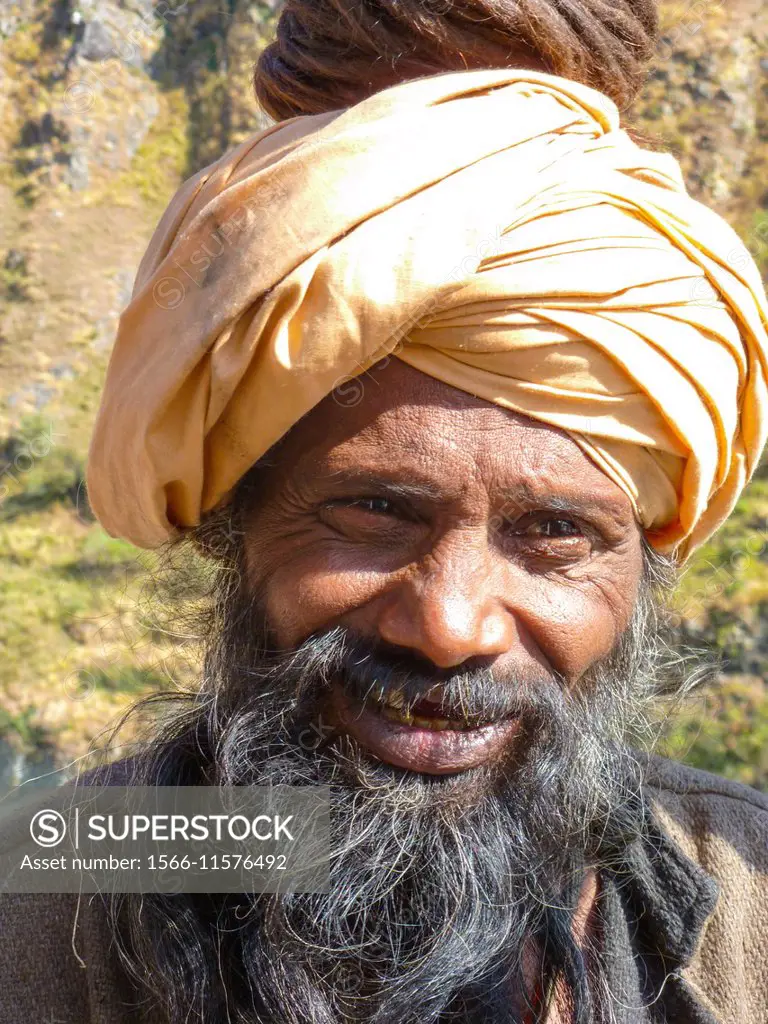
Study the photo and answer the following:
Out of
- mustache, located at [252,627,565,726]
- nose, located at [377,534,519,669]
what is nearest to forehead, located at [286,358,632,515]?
nose, located at [377,534,519,669]

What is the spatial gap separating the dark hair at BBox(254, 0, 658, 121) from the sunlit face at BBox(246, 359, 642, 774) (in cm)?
65

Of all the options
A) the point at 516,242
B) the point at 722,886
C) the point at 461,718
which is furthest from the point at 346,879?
the point at 516,242

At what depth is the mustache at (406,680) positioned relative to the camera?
1.83 m

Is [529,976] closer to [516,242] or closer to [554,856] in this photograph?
[554,856]

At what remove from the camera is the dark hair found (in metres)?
1.96

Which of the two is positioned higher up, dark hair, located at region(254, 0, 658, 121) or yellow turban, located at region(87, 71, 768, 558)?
dark hair, located at region(254, 0, 658, 121)

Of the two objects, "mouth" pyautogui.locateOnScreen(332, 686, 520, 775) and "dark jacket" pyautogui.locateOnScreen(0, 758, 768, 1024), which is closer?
"mouth" pyautogui.locateOnScreen(332, 686, 520, 775)

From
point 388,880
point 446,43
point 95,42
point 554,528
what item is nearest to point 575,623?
point 554,528

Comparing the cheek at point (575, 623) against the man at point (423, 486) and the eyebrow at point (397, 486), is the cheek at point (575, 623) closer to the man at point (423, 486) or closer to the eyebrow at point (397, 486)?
the man at point (423, 486)

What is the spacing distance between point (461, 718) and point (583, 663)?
311 millimetres

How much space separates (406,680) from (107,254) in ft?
24.6

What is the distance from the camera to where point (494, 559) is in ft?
6.22

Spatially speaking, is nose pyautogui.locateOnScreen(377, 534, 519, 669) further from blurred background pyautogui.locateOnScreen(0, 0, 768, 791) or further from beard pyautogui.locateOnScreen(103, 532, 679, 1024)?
blurred background pyautogui.locateOnScreen(0, 0, 768, 791)

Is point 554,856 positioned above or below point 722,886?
above
